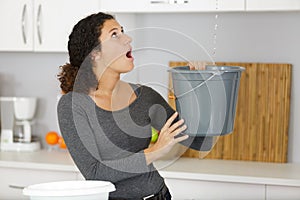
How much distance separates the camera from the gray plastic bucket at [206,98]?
204 centimetres

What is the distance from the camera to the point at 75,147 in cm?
211

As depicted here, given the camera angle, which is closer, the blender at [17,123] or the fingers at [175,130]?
the fingers at [175,130]

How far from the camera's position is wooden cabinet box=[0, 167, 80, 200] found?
324cm

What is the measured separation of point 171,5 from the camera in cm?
316

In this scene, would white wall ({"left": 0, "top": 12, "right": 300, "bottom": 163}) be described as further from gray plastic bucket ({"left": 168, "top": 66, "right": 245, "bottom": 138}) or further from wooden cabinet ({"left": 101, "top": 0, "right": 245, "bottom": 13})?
gray plastic bucket ({"left": 168, "top": 66, "right": 245, "bottom": 138})

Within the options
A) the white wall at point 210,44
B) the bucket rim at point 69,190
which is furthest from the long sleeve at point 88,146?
the white wall at point 210,44

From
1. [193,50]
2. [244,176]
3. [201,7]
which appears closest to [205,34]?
[193,50]

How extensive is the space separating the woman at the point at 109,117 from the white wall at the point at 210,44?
0.94 meters

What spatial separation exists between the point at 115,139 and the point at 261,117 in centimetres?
135

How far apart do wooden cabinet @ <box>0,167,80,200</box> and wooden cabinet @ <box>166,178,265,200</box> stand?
54cm

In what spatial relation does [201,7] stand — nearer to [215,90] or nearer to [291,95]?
[291,95]

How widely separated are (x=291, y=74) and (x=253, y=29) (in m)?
0.32

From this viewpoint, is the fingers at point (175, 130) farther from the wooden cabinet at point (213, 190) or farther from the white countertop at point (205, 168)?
the wooden cabinet at point (213, 190)

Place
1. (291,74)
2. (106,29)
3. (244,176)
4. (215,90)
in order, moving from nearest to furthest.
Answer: (215,90)
(106,29)
(244,176)
(291,74)
